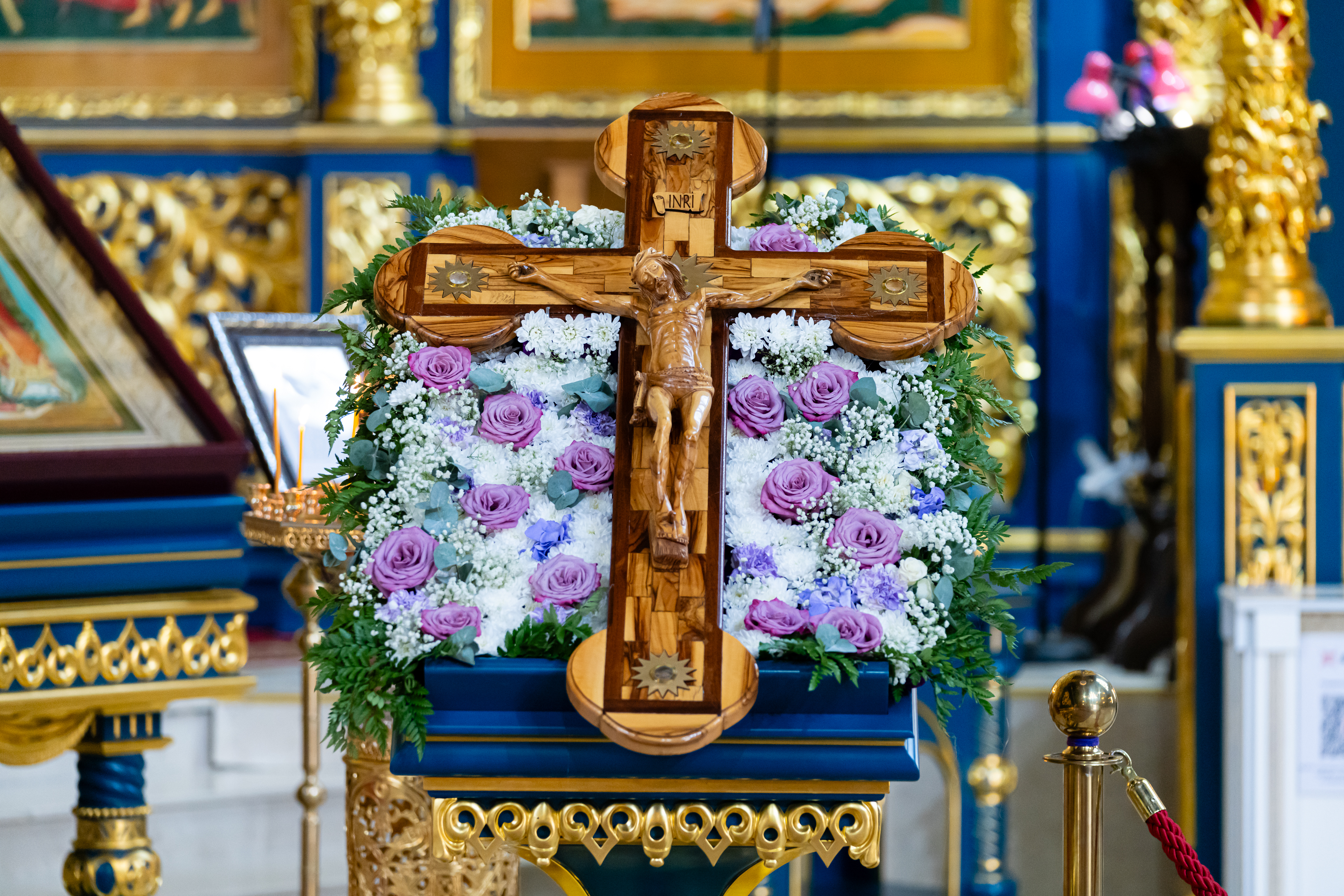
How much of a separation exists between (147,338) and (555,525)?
0.93 meters

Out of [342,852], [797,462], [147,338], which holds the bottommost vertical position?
[342,852]

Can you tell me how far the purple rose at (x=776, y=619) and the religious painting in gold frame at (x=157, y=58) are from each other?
371 cm

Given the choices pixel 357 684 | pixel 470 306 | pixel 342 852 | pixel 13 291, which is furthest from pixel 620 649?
pixel 342 852

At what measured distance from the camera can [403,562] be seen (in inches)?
69.5

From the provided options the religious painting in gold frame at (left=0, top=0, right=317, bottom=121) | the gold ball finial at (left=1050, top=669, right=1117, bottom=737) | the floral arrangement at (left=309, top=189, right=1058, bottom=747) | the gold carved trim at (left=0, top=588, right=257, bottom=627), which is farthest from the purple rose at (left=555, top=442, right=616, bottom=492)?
the religious painting in gold frame at (left=0, top=0, right=317, bottom=121)

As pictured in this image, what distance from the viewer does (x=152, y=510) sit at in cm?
234

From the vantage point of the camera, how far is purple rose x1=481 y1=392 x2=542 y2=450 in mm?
1821

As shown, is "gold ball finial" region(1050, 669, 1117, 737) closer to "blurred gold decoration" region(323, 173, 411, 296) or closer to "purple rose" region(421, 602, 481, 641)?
"purple rose" region(421, 602, 481, 641)

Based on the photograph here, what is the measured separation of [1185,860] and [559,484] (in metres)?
0.82

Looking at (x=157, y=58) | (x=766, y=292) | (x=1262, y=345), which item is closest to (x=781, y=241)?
(x=766, y=292)

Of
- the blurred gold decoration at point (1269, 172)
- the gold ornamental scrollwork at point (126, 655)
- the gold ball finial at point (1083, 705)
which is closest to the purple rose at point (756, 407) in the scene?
the gold ball finial at point (1083, 705)

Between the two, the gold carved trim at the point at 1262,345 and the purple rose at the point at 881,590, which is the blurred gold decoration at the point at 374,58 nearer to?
the gold carved trim at the point at 1262,345

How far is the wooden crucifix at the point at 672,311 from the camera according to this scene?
166 centimetres

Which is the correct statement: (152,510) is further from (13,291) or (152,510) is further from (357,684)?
(357,684)
